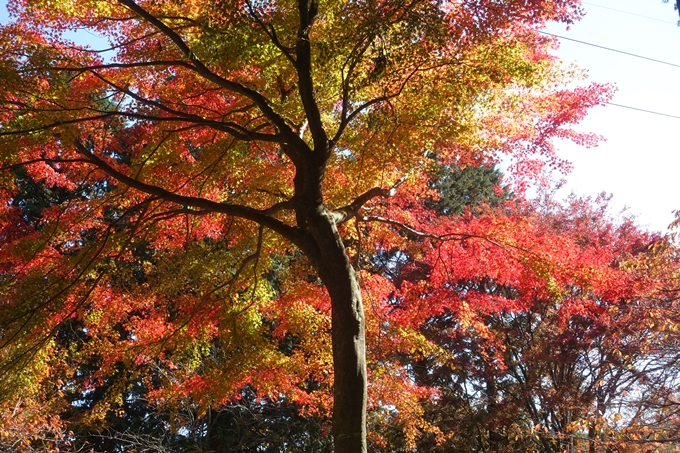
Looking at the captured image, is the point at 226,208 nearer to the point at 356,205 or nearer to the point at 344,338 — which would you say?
the point at 356,205

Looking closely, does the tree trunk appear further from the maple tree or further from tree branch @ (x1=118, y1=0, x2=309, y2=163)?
tree branch @ (x1=118, y1=0, x2=309, y2=163)

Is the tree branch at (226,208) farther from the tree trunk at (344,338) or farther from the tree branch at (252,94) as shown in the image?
the tree branch at (252,94)

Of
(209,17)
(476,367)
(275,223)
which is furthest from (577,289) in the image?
(209,17)

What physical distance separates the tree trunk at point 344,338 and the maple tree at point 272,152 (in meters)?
0.02

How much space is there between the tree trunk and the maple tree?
0.05 ft

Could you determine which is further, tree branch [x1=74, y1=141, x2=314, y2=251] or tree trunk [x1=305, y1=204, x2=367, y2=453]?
tree branch [x1=74, y1=141, x2=314, y2=251]

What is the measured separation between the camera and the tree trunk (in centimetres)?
457

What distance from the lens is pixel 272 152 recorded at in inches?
406

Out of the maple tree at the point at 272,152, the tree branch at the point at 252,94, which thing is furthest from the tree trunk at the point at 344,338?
→ the tree branch at the point at 252,94

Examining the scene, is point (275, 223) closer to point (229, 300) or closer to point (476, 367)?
point (229, 300)

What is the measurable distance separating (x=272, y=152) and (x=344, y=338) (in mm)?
6150

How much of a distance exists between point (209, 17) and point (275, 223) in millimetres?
2111

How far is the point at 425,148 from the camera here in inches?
265

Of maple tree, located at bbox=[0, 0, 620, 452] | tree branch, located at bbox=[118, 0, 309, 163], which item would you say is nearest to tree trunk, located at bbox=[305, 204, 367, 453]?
maple tree, located at bbox=[0, 0, 620, 452]
